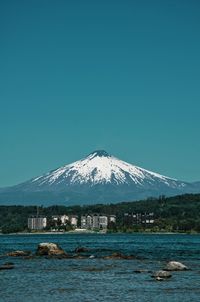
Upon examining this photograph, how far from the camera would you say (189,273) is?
2025 inches

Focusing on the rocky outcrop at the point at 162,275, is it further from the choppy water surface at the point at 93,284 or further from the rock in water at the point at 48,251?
the rock in water at the point at 48,251

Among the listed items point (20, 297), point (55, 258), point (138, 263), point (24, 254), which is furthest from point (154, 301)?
point (24, 254)

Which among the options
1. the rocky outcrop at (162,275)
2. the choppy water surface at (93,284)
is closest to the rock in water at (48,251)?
the choppy water surface at (93,284)

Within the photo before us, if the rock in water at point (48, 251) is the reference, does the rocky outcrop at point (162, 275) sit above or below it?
below

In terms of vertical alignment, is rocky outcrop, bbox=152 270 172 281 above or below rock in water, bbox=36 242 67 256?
below

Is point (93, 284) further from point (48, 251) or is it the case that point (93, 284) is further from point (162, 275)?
point (48, 251)

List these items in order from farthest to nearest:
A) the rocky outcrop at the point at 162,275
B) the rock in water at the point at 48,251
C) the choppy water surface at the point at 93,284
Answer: the rock in water at the point at 48,251 < the rocky outcrop at the point at 162,275 < the choppy water surface at the point at 93,284

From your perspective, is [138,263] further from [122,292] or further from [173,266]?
[122,292]

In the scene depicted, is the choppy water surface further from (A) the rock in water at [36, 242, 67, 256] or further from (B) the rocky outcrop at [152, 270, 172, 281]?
(A) the rock in water at [36, 242, 67, 256]

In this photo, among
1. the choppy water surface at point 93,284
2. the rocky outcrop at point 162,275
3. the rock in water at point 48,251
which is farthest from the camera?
the rock in water at point 48,251

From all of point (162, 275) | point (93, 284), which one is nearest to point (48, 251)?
point (162, 275)

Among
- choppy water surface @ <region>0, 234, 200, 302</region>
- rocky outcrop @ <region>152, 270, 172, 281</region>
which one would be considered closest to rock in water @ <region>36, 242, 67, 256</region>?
choppy water surface @ <region>0, 234, 200, 302</region>

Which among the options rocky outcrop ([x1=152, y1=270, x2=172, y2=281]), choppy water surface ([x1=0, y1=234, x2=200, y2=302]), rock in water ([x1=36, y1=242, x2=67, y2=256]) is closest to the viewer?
choppy water surface ([x1=0, y1=234, x2=200, y2=302])

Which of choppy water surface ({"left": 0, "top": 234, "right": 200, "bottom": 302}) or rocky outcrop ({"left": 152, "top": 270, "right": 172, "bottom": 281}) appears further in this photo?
rocky outcrop ({"left": 152, "top": 270, "right": 172, "bottom": 281})
